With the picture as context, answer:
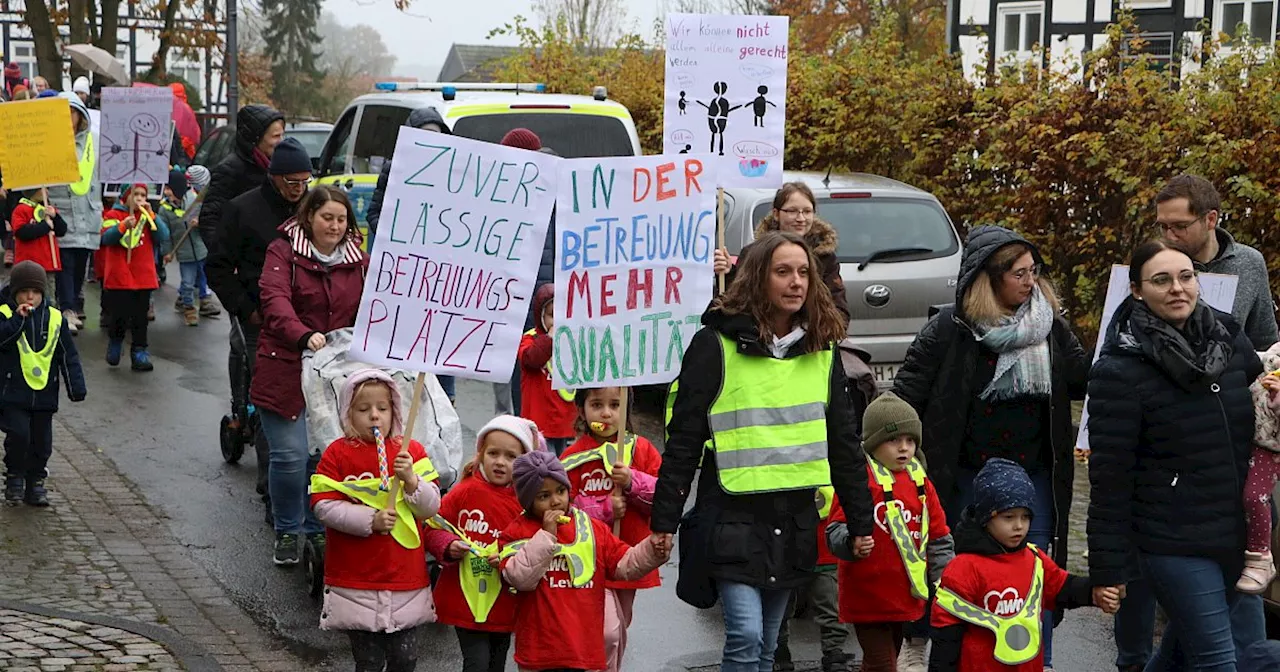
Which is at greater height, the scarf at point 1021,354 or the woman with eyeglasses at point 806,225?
the woman with eyeglasses at point 806,225

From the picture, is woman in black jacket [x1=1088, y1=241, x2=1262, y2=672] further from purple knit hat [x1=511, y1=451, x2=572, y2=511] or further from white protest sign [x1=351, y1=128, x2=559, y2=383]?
white protest sign [x1=351, y1=128, x2=559, y2=383]

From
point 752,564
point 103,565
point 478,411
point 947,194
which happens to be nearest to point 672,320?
point 752,564

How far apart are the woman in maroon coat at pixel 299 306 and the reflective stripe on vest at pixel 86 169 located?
256 inches

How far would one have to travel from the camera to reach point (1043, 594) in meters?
5.61

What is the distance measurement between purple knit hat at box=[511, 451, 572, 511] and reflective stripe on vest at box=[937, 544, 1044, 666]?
1.29 m

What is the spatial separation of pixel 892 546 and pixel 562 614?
1293 mm

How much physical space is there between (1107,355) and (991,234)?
0.82 metres

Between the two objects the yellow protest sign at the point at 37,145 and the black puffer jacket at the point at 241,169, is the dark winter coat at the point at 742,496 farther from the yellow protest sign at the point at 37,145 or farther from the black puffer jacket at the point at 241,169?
the yellow protest sign at the point at 37,145

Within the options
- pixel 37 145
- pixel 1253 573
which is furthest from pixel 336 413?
pixel 37 145

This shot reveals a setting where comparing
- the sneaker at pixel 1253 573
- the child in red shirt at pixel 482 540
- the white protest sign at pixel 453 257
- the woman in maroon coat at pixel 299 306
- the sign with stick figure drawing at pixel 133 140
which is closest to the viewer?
the sneaker at pixel 1253 573

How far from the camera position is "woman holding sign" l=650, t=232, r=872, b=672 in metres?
5.63

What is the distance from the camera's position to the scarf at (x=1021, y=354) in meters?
6.18

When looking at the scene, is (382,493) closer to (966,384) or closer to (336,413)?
(336,413)

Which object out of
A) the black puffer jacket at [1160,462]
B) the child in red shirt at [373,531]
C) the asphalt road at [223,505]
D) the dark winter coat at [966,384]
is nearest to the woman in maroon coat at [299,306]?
the asphalt road at [223,505]
